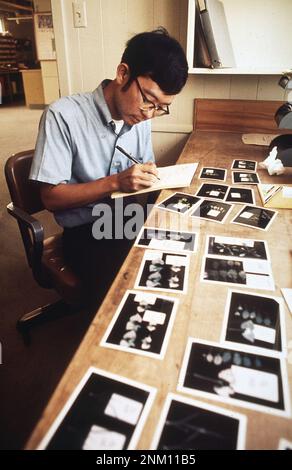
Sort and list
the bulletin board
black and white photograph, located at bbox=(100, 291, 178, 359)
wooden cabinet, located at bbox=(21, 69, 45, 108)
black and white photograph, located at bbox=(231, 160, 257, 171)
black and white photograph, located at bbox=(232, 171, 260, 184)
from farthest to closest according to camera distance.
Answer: wooden cabinet, located at bbox=(21, 69, 45, 108)
the bulletin board
black and white photograph, located at bbox=(231, 160, 257, 171)
black and white photograph, located at bbox=(232, 171, 260, 184)
black and white photograph, located at bbox=(100, 291, 178, 359)

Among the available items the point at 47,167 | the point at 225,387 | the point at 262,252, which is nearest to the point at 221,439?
the point at 225,387

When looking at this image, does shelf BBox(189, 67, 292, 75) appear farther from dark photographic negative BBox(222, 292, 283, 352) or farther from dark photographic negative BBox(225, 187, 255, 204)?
dark photographic negative BBox(222, 292, 283, 352)

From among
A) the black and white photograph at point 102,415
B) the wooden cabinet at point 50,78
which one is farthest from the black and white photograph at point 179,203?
the wooden cabinet at point 50,78

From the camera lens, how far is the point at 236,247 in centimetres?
94

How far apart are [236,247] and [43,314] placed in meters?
1.12

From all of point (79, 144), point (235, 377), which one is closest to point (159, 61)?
point (79, 144)

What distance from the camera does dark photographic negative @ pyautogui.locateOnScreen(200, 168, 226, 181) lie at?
1.43 meters

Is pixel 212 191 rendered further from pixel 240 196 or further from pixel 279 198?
pixel 279 198

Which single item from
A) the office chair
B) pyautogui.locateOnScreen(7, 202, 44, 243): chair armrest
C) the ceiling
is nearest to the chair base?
the office chair

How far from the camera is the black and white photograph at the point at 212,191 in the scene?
126cm

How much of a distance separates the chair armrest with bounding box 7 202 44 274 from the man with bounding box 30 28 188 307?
93 mm

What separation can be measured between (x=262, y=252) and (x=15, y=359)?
129 centimetres

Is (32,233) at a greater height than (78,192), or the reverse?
(78,192)

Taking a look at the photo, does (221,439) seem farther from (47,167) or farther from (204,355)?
(47,167)
